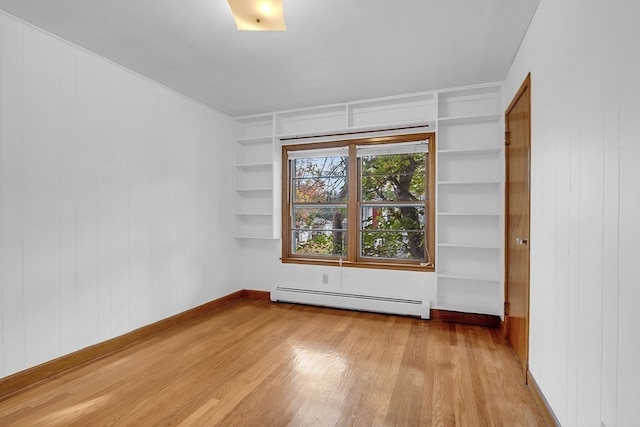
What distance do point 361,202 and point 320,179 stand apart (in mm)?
683

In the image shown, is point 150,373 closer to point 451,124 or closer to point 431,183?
point 431,183

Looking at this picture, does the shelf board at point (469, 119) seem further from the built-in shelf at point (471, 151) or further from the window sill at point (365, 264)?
the window sill at point (365, 264)

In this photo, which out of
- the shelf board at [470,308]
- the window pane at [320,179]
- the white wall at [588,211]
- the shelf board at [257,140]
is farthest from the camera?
the shelf board at [257,140]

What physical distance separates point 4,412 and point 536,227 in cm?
357

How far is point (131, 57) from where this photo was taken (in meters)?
2.80

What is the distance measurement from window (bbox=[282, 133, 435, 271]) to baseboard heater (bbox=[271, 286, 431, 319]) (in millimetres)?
392

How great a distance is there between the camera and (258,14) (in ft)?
6.79

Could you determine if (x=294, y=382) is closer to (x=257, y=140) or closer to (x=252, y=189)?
(x=252, y=189)

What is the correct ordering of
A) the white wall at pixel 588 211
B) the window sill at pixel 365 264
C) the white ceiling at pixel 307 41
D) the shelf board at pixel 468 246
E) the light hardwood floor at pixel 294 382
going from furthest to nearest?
1. the window sill at pixel 365 264
2. the shelf board at pixel 468 246
3. the white ceiling at pixel 307 41
4. the light hardwood floor at pixel 294 382
5. the white wall at pixel 588 211

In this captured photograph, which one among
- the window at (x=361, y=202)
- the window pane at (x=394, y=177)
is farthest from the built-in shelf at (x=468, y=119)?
the window pane at (x=394, y=177)

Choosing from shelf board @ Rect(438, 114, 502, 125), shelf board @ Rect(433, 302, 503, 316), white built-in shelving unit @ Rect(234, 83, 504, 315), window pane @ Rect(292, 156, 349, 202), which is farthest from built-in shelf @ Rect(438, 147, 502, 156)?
shelf board @ Rect(433, 302, 503, 316)

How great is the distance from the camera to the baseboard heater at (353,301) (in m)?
3.65

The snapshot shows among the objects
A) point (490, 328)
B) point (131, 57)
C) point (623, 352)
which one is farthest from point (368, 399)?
point (131, 57)

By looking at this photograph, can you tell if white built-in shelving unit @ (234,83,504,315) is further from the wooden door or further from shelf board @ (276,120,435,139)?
the wooden door
